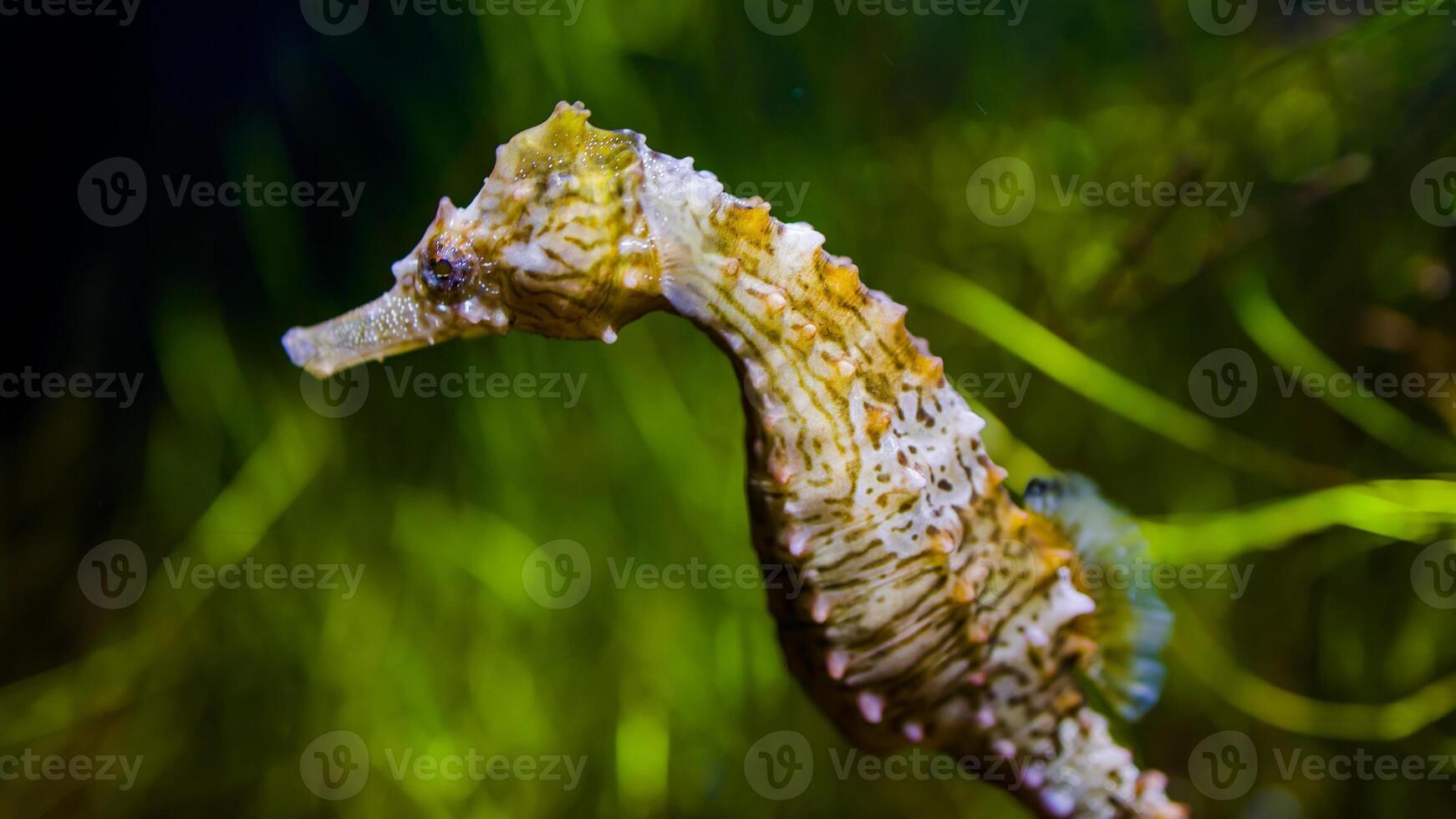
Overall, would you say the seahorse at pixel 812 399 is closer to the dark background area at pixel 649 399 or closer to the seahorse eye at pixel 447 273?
the seahorse eye at pixel 447 273

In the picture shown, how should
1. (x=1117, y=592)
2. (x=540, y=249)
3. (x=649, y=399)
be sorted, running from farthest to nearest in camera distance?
(x=649, y=399)
(x=1117, y=592)
(x=540, y=249)

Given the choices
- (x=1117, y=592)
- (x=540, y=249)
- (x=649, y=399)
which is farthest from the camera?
(x=649, y=399)

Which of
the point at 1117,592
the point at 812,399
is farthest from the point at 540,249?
the point at 1117,592

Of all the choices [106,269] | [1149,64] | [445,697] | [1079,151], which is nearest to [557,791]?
[445,697]

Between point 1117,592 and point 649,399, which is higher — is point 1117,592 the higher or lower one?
the lower one

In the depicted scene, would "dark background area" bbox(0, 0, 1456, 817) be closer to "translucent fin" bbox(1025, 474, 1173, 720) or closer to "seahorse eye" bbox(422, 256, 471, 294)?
"translucent fin" bbox(1025, 474, 1173, 720)

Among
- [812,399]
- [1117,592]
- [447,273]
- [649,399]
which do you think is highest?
[649,399]

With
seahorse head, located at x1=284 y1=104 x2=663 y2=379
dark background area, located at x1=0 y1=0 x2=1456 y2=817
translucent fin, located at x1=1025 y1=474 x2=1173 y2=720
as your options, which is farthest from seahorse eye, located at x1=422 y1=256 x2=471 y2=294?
dark background area, located at x1=0 y1=0 x2=1456 y2=817

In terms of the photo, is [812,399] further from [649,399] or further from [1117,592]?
[649,399]
